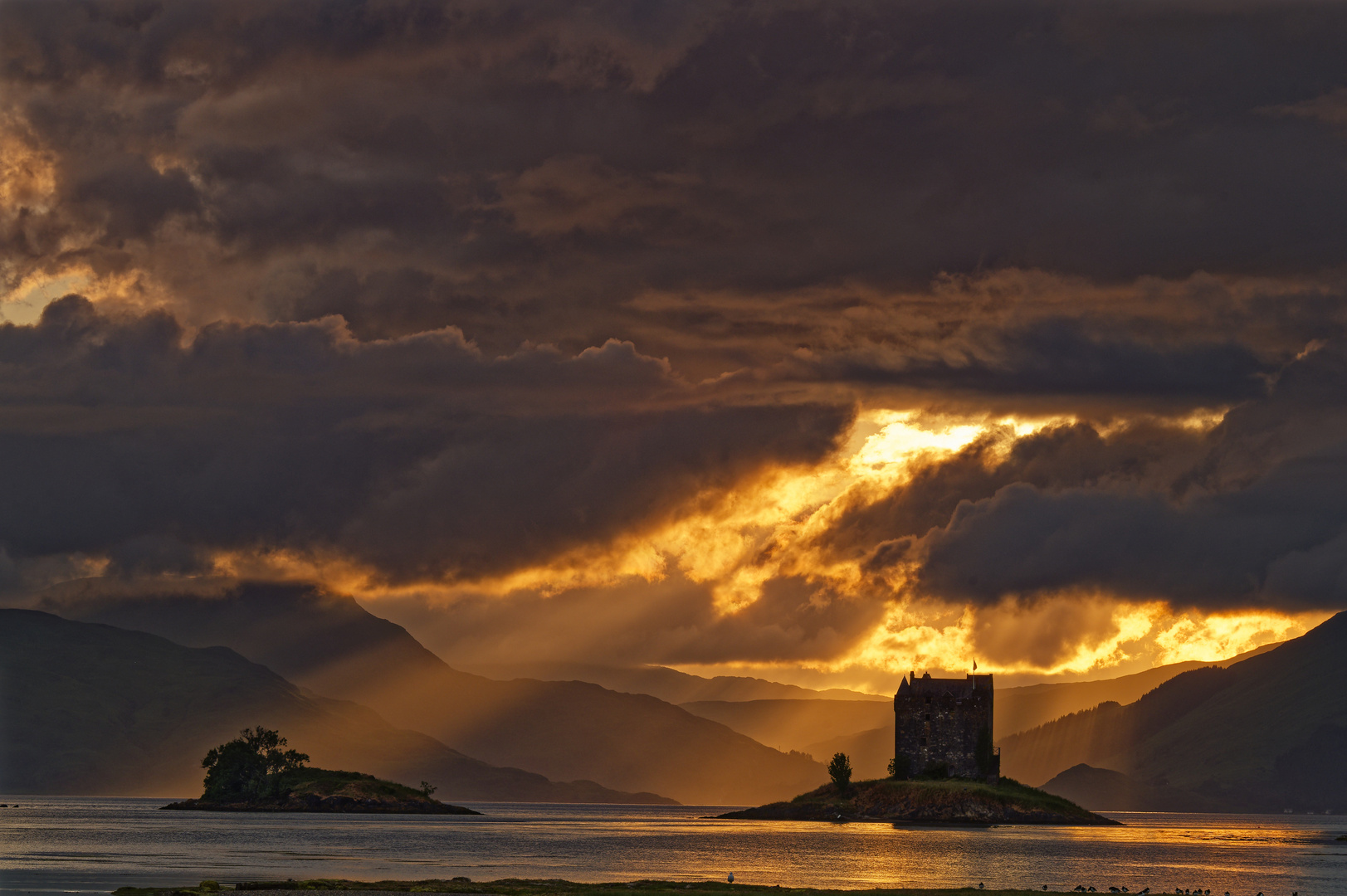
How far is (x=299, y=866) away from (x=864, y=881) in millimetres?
51355

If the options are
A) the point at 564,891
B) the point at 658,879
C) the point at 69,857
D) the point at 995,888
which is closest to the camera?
the point at 564,891

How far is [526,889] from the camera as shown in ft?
398

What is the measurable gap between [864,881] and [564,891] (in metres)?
36.4

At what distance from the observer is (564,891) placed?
4621 inches

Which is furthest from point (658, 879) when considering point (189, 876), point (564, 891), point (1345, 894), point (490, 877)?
point (1345, 894)

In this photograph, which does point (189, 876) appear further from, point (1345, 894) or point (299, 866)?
point (1345, 894)

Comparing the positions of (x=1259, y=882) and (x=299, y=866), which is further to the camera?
(x=1259, y=882)

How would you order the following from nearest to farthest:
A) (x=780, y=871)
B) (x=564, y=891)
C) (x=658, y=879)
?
(x=564, y=891) → (x=658, y=879) → (x=780, y=871)

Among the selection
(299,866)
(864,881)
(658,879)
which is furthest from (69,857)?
(864,881)

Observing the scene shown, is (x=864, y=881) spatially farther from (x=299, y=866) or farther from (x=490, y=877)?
(x=299, y=866)

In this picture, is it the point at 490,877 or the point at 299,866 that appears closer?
the point at 490,877

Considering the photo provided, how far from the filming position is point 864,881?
144 metres

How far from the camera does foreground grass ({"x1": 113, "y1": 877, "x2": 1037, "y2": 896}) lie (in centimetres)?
11456

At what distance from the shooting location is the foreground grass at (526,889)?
115 m
